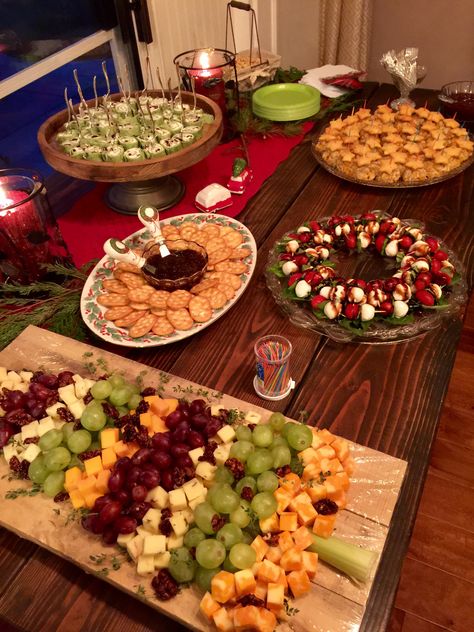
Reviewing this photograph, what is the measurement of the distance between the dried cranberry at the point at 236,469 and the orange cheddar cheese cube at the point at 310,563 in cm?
15

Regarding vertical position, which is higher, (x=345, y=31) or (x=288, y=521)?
(x=288, y=521)

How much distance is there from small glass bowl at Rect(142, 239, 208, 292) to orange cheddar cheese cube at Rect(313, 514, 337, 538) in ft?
2.13

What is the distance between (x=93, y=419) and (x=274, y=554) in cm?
38

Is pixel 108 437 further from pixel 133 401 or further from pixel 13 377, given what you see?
pixel 13 377

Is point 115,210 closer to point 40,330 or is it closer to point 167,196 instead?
point 167,196

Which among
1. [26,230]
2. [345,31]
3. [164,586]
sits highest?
[26,230]

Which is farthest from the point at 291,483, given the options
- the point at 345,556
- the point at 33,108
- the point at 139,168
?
the point at 33,108

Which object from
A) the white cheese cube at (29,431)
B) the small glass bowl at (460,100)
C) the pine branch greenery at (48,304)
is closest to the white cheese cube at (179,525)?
the white cheese cube at (29,431)

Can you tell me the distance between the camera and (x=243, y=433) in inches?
34.3

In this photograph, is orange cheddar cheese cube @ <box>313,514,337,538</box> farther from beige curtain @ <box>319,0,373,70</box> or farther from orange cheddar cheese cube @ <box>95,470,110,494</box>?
beige curtain @ <box>319,0,373,70</box>

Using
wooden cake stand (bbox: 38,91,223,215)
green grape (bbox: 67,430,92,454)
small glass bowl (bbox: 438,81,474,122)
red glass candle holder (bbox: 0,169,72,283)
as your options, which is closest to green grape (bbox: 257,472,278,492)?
green grape (bbox: 67,430,92,454)

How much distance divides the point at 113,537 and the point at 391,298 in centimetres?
75

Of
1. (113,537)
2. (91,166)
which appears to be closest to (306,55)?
(91,166)

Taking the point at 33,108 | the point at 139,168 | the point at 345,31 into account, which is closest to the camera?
the point at 139,168
